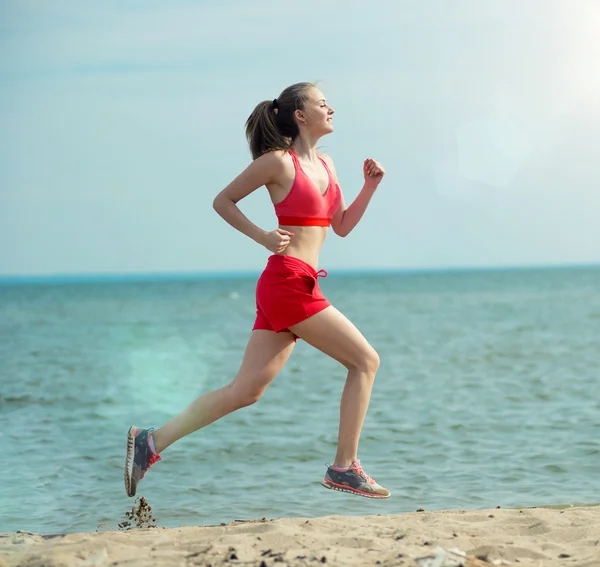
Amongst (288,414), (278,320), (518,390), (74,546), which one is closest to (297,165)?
(278,320)

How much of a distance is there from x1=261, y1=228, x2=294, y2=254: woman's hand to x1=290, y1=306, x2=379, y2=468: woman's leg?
39 centimetres

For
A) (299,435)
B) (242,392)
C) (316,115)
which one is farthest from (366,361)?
(299,435)

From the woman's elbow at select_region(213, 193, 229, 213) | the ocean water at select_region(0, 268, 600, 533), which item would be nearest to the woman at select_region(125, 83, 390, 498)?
the woman's elbow at select_region(213, 193, 229, 213)

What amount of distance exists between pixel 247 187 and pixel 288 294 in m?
0.60

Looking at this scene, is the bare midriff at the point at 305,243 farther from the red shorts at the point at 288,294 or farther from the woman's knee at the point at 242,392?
the woman's knee at the point at 242,392

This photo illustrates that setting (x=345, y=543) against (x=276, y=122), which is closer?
(x=345, y=543)

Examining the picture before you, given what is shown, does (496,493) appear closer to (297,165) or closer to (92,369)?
(297,165)

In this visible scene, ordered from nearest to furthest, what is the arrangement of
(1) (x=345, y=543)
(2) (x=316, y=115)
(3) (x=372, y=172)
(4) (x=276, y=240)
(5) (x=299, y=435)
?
(1) (x=345, y=543), (4) (x=276, y=240), (2) (x=316, y=115), (3) (x=372, y=172), (5) (x=299, y=435)

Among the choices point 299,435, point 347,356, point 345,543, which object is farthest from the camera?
point 299,435

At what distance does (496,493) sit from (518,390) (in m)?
5.86

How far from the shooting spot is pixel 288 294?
4.45m

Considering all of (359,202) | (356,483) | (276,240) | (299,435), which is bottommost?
(299,435)

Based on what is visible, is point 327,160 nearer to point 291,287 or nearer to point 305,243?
point 305,243

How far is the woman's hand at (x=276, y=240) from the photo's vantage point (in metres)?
4.36
